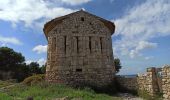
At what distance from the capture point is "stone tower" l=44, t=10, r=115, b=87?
19172mm

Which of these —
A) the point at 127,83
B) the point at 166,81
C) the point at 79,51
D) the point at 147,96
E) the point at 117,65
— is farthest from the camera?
the point at 117,65

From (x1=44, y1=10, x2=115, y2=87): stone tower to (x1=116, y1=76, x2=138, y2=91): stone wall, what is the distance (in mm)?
810

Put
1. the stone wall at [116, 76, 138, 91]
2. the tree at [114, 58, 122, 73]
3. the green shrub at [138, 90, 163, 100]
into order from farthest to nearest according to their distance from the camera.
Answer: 1. the tree at [114, 58, 122, 73]
2. the stone wall at [116, 76, 138, 91]
3. the green shrub at [138, 90, 163, 100]

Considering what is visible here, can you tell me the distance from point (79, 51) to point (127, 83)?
405 centimetres

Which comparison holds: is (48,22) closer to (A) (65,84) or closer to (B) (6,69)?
(A) (65,84)

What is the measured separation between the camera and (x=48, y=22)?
810 inches

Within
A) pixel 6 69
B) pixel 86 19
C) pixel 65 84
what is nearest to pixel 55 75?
pixel 65 84

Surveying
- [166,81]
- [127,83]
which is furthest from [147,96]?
[127,83]

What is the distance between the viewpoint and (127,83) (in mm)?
18297

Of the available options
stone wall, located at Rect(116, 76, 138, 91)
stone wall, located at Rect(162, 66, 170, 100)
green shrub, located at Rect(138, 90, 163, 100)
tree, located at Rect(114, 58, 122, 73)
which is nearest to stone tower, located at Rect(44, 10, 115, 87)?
stone wall, located at Rect(116, 76, 138, 91)

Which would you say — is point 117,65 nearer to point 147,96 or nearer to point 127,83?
point 127,83

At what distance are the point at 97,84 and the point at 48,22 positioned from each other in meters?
5.96

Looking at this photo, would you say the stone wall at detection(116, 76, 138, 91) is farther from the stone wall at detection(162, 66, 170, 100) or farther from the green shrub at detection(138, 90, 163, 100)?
the stone wall at detection(162, 66, 170, 100)

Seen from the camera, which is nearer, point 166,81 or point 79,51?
point 166,81
